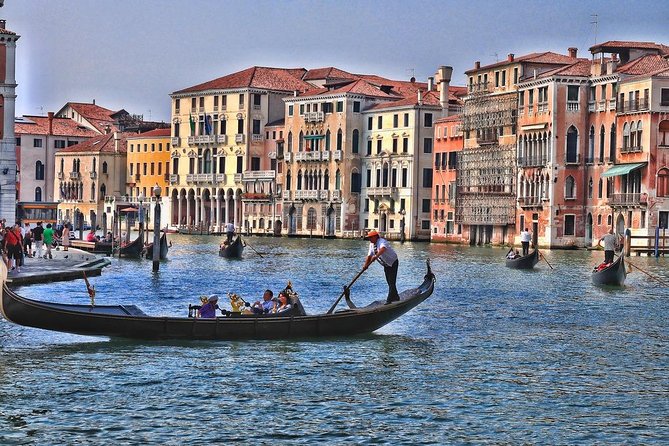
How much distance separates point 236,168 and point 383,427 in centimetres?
7602

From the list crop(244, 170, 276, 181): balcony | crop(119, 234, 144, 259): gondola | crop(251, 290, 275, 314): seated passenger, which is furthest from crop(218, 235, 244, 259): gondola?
crop(244, 170, 276, 181): balcony

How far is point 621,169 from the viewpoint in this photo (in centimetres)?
5703

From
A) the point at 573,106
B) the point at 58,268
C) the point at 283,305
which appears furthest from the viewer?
the point at 573,106

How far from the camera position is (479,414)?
46.5ft

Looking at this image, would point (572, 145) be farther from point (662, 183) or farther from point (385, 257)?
point (385, 257)

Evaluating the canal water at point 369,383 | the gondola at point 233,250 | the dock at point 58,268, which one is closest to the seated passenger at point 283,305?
the canal water at point 369,383

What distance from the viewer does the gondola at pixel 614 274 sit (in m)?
32.3

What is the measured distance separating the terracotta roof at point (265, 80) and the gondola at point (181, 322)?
68329 millimetres

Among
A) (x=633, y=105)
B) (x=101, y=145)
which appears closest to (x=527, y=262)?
(x=633, y=105)

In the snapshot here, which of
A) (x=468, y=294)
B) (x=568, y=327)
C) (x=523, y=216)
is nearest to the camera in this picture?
(x=568, y=327)

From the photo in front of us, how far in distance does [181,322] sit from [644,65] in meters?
43.4

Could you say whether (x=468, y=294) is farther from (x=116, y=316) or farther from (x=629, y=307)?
(x=116, y=316)

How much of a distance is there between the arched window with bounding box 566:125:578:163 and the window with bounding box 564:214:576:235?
2.37 m

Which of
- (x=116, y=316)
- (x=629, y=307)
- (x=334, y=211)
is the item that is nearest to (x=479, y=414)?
(x=116, y=316)
